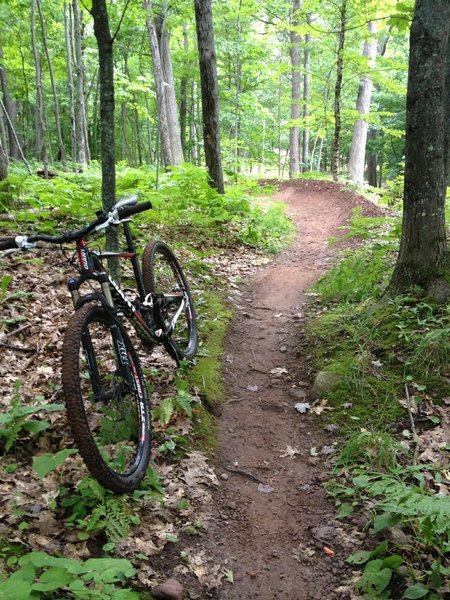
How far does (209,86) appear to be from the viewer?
10.5m

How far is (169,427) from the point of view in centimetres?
396

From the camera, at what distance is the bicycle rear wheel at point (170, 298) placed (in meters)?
4.64

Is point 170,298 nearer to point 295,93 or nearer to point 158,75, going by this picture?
point 158,75

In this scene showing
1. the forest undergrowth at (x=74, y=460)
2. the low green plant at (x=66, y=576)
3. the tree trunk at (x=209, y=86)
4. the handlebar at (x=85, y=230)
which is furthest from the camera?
the tree trunk at (x=209, y=86)

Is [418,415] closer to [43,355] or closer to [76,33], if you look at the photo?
[43,355]

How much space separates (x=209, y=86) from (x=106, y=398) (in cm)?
924

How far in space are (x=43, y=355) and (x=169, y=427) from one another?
156 centimetres

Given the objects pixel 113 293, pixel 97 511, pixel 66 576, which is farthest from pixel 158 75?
pixel 66 576

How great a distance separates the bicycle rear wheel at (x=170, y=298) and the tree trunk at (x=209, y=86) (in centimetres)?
605

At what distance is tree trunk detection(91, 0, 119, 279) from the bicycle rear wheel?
0.38m

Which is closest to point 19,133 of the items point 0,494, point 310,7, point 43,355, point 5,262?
point 310,7

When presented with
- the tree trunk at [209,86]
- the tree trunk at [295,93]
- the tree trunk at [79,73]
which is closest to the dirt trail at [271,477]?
the tree trunk at [209,86]

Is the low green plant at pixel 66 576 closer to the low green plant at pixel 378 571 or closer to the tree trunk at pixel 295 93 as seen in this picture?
the low green plant at pixel 378 571


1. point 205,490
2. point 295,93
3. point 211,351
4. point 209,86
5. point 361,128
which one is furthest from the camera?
point 295,93
